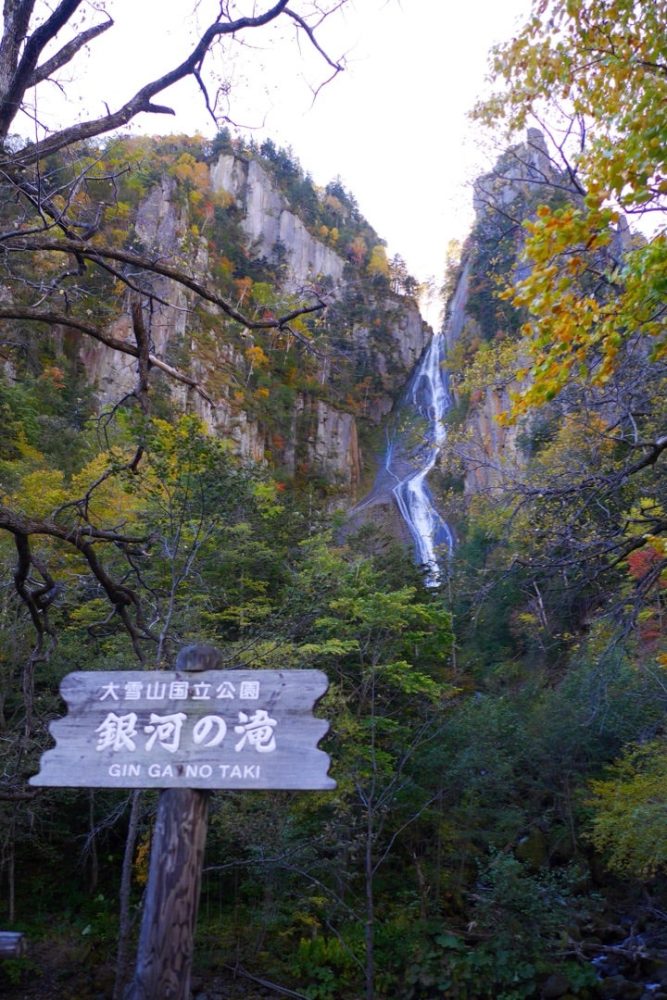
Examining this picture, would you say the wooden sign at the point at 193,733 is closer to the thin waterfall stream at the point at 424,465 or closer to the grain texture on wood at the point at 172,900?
the grain texture on wood at the point at 172,900

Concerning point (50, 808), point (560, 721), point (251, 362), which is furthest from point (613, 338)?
point (251, 362)

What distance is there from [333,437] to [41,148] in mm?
38847

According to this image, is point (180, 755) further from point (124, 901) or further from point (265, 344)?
point (265, 344)

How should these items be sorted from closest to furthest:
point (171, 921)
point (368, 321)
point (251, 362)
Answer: point (171, 921), point (251, 362), point (368, 321)

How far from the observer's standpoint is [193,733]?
8.62 feet

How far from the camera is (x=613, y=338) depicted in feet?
11.2

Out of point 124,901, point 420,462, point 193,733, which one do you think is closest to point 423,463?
point 420,462

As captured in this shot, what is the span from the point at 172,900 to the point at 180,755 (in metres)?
0.49

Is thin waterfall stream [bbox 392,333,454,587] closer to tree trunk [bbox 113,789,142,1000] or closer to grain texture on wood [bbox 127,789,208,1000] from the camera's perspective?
tree trunk [bbox 113,789,142,1000]

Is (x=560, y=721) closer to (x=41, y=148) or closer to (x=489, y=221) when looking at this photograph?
(x=489, y=221)

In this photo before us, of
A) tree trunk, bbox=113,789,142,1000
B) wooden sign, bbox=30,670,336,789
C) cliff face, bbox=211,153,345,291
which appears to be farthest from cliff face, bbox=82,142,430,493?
wooden sign, bbox=30,670,336,789

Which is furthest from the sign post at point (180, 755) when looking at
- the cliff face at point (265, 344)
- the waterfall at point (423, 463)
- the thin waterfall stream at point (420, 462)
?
the thin waterfall stream at point (420, 462)

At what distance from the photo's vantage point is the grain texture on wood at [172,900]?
2445 millimetres

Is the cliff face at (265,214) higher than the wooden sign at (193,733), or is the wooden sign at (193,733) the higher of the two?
the cliff face at (265,214)
